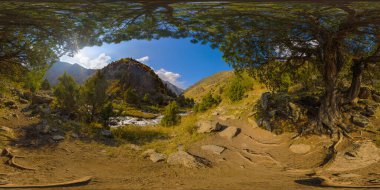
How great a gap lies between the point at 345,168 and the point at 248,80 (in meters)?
17.4

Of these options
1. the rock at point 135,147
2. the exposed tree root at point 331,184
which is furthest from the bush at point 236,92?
the exposed tree root at point 331,184

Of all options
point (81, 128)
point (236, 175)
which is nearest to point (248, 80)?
point (81, 128)

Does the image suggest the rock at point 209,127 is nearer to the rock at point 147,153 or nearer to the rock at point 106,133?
the rock at point 147,153

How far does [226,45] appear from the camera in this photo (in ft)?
45.3

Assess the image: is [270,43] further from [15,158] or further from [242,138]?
[15,158]

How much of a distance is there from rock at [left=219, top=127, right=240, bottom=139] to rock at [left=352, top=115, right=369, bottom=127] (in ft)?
19.4

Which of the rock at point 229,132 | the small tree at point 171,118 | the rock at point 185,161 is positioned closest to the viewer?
the rock at point 185,161

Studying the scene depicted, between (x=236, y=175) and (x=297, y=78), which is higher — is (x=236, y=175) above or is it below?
below

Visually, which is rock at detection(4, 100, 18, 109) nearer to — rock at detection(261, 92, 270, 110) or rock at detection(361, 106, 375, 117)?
rock at detection(261, 92, 270, 110)

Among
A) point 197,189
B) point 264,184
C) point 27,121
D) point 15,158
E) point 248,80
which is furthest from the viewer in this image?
point 248,80

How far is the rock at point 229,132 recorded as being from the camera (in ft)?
49.8

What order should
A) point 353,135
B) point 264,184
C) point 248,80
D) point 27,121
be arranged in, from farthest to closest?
point 248,80
point 27,121
point 353,135
point 264,184

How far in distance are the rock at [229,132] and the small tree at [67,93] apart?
10287 millimetres

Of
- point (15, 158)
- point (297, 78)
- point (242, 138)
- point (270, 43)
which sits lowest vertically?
point (242, 138)
